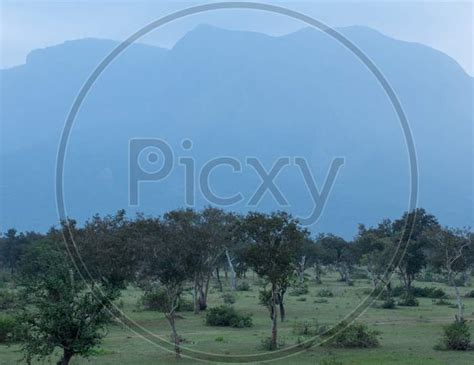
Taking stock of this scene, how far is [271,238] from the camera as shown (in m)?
28.5

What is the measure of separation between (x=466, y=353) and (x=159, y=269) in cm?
1350

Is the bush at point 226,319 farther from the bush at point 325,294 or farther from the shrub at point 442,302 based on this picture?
the shrub at point 442,302

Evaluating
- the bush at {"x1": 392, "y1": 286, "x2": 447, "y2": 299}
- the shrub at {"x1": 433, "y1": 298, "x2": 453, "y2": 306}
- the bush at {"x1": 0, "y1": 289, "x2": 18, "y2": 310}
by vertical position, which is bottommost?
the shrub at {"x1": 433, "y1": 298, "x2": 453, "y2": 306}

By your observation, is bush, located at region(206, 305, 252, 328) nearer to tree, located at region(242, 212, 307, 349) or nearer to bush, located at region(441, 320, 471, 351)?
tree, located at region(242, 212, 307, 349)

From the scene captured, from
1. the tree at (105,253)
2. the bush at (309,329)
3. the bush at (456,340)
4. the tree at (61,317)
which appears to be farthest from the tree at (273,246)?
the tree at (105,253)

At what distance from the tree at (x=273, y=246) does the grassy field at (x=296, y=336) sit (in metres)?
2.88

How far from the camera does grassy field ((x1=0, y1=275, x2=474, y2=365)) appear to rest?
25.7 metres

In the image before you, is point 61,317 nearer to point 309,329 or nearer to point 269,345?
point 269,345

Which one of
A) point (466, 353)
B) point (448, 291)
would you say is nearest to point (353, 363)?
point (466, 353)

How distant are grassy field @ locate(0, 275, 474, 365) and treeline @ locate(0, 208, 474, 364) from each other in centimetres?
139

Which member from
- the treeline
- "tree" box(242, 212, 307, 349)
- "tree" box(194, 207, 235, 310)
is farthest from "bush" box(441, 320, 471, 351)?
"tree" box(194, 207, 235, 310)

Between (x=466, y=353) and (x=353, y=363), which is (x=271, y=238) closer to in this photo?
(x=353, y=363)

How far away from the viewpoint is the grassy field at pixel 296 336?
25656 millimetres

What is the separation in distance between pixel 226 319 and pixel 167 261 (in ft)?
36.8
